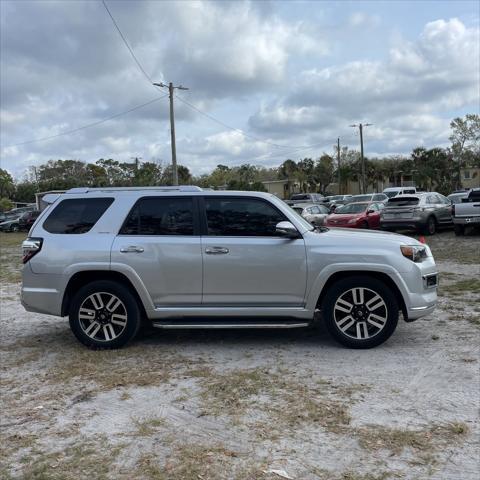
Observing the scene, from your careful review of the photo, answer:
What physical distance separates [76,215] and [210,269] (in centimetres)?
172

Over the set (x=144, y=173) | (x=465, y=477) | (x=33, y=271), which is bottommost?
(x=465, y=477)

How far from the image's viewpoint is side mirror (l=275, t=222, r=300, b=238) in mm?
5781

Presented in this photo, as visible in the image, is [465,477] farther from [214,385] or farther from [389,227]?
[389,227]

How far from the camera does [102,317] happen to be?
6.10 metres

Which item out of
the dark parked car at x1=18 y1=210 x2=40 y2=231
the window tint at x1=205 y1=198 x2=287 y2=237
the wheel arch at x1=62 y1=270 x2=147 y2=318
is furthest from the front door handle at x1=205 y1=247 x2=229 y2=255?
the dark parked car at x1=18 y1=210 x2=40 y2=231

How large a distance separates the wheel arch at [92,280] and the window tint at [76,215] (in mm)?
502

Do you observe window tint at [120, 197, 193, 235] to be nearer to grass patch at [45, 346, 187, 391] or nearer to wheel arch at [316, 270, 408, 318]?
grass patch at [45, 346, 187, 391]

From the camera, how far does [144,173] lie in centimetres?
5744

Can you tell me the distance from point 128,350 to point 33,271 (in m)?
1.40

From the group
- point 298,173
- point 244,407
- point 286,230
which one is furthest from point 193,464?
point 298,173

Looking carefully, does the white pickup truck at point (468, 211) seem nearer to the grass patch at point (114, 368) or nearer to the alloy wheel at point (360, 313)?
the alloy wheel at point (360, 313)

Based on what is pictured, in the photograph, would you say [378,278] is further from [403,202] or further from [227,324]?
[403,202]

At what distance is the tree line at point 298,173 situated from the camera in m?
61.9

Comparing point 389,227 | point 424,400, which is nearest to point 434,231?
point 389,227
